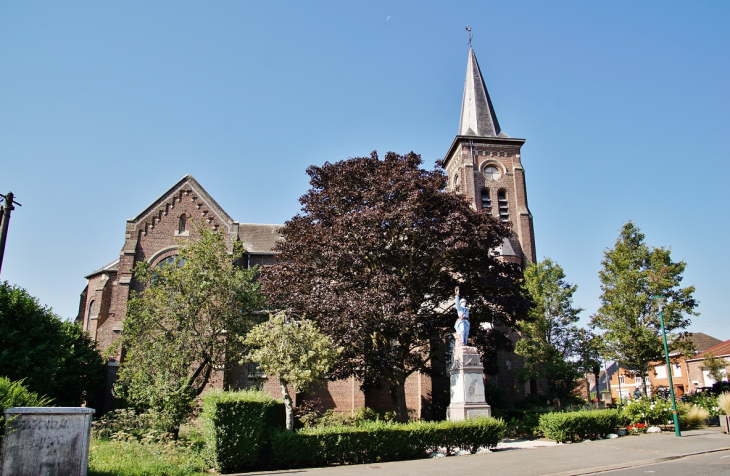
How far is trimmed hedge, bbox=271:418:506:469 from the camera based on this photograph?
13.2 meters

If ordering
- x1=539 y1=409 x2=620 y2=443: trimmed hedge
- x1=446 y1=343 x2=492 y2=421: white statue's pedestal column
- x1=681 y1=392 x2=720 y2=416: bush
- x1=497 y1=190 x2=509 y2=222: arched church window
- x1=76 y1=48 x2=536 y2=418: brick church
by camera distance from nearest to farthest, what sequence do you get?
1. x1=446 y1=343 x2=492 y2=421: white statue's pedestal column
2. x1=539 y1=409 x2=620 y2=443: trimmed hedge
3. x1=681 y1=392 x2=720 y2=416: bush
4. x1=76 y1=48 x2=536 y2=418: brick church
5. x1=497 y1=190 x2=509 y2=222: arched church window

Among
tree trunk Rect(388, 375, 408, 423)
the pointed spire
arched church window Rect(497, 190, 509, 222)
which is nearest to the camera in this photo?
tree trunk Rect(388, 375, 408, 423)

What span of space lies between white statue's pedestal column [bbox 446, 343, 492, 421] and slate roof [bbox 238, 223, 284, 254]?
17023mm

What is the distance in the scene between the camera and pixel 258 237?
33.2 m

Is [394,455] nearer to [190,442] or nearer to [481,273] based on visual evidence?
[190,442]

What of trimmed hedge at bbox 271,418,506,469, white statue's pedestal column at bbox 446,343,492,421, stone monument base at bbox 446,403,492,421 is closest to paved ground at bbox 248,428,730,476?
trimmed hedge at bbox 271,418,506,469

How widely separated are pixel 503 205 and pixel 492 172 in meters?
2.91

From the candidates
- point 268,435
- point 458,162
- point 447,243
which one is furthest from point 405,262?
point 458,162

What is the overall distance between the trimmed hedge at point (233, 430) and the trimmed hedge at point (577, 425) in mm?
10414

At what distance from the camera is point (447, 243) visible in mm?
18906

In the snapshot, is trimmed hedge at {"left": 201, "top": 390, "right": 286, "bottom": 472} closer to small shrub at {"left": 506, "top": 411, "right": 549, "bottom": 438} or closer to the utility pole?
the utility pole

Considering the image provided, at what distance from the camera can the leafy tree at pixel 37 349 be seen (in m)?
17.7

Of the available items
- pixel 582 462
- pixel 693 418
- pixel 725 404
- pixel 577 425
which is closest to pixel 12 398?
pixel 582 462

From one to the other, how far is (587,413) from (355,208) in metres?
11.8
